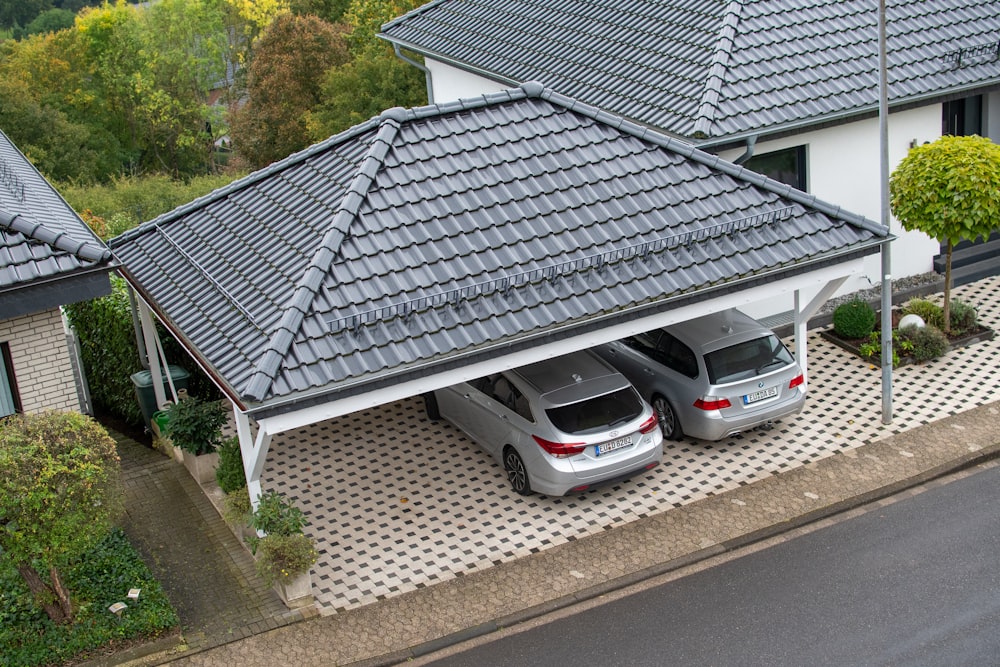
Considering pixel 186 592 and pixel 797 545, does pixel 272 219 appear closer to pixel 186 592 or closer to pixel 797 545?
pixel 186 592

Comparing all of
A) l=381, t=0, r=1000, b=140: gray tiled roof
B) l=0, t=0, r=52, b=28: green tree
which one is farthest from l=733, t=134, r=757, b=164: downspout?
l=0, t=0, r=52, b=28: green tree

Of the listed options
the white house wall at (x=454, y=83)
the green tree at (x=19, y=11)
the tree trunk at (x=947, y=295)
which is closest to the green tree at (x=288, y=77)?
the white house wall at (x=454, y=83)

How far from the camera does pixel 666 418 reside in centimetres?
1448

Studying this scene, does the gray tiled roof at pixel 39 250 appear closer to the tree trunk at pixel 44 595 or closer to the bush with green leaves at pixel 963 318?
the tree trunk at pixel 44 595

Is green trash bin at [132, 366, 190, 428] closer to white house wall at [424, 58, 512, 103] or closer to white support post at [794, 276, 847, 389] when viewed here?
white house wall at [424, 58, 512, 103]

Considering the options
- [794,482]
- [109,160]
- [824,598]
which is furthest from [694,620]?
[109,160]

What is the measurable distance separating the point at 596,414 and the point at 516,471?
1.24 m

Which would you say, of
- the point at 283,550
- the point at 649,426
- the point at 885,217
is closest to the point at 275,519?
the point at 283,550

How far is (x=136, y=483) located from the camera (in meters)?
14.2

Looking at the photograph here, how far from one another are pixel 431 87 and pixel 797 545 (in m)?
13.8

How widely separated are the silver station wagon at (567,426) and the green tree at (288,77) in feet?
94.6

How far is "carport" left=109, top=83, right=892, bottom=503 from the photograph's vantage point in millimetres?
10969

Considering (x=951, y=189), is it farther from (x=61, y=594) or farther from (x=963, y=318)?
(x=61, y=594)

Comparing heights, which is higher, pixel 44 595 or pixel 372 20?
pixel 372 20
